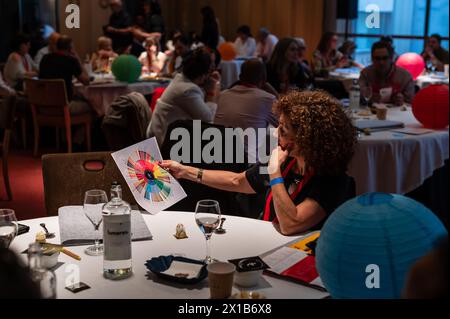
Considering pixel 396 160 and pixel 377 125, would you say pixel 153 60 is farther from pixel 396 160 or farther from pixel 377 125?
pixel 396 160

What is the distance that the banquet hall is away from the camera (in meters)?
1.50

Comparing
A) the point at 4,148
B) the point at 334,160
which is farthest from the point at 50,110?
the point at 334,160

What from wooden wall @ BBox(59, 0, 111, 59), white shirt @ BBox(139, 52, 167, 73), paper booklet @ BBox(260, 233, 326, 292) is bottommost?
paper booklet @ BBox(260, 233, 326, 292)

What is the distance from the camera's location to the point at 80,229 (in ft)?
7.20

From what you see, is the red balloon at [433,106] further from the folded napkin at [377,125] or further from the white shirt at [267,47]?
the white shirt at [267,47]

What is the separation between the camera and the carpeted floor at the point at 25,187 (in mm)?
5062

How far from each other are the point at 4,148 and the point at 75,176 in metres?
2.71

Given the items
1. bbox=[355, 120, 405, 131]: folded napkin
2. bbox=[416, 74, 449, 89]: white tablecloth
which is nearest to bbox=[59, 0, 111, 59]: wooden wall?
bbox=[416, 74, 449, 89]: white tablecloth

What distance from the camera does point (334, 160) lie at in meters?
2.31

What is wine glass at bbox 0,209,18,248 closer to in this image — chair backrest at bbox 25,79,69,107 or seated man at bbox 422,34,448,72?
chair backrest at bbox 25,79,69,107

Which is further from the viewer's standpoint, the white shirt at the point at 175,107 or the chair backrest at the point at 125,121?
the white shirt at the point at 175,107

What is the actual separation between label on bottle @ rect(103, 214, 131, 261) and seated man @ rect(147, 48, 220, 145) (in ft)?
9.09

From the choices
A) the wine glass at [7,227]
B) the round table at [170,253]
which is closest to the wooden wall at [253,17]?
the round table at [170,253]
